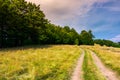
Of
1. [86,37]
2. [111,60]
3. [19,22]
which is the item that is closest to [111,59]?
[111,60]

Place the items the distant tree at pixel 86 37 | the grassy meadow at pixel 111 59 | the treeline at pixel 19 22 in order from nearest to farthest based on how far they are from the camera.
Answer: the grassy meadow at pixel 111 59 → the treeline at pixel 19 22 → the distant tree at pixel 86 37

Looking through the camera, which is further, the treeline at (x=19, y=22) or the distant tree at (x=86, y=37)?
the distant tree at (x=86, y=37)

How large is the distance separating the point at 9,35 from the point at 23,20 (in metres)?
5.38

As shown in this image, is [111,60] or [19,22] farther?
[19,22]

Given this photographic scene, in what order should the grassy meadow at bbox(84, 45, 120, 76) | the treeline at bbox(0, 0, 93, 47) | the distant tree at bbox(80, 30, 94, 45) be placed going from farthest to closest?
the distant tree at bbox(80, 30, 94, 45)
the treeline at bbox(0, 0, 93, 47)
the grassy meadow at bbox(84, 45, 120, 76)

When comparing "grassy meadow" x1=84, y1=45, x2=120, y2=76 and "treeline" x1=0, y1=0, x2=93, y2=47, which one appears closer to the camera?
"grassy meadow" x1=84, y1=45, x2=120, y2=76

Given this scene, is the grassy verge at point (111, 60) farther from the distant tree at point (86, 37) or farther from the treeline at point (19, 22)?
the distant tree at point (86, 37)

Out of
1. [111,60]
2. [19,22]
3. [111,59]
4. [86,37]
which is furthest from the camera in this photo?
[86,37]

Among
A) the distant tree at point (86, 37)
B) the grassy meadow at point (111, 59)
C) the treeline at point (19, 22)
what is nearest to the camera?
the grassy meadow at point (111, 59)

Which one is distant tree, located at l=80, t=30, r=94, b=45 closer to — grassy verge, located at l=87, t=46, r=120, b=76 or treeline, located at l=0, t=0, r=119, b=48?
treeline, located at l=0, t=0, r=119, b=48

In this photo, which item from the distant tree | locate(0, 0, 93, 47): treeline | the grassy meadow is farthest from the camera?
the distant tree

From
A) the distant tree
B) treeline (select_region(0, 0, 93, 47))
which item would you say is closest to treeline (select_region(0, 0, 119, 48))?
treeline (select_region(0, 0, 93, 47))

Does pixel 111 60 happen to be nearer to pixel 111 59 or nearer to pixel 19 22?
pixel 111 59

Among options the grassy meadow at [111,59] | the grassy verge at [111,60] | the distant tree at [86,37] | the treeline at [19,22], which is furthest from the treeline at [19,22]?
the distant tree at [86,37]
